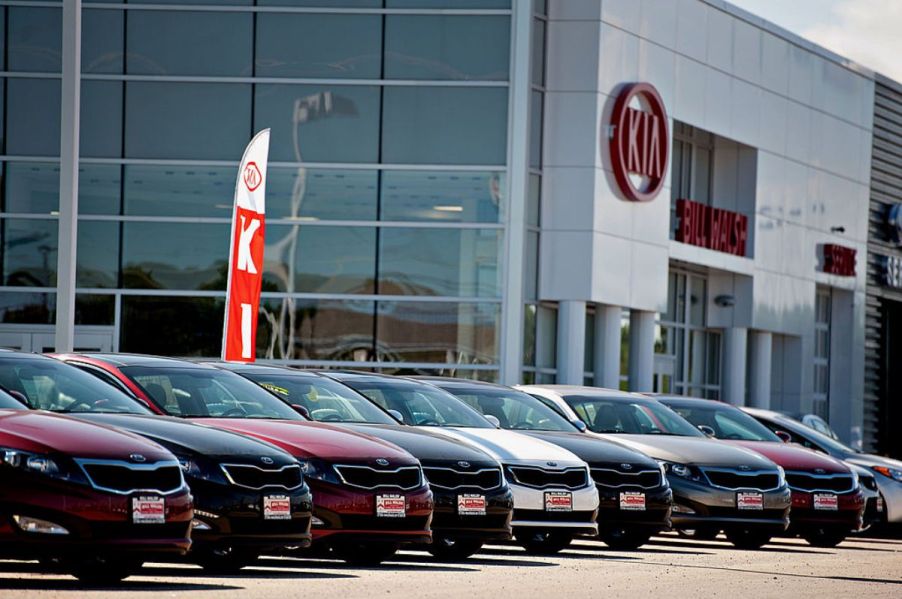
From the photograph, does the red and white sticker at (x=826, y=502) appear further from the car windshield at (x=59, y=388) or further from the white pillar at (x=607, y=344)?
the white pillar at (x=607, y=344)

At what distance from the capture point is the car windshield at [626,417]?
19016 mm

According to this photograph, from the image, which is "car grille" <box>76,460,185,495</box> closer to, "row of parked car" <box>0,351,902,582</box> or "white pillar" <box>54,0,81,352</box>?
"row of parked car" <box>0,351,902,582</box>

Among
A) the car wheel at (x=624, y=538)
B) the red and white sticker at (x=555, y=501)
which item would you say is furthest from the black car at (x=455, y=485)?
the car wheel at (x=624, y=538)

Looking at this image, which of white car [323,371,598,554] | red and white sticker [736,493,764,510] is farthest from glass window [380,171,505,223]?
white car [323,371,598,554]

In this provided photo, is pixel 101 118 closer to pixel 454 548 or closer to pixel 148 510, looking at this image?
pixel 454 548

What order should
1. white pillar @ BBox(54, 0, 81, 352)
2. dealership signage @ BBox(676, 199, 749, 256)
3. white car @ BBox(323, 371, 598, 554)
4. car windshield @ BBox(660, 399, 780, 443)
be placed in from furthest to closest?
1. dealership signage @ BBox(676, 199, 749, 256)
2. white pillar @ BBox(54, 0, 81, 352)
3. car windshield @ BBox(660, 399, 780, 443)
4. white car @ BBox(323, 371, 598, 554)

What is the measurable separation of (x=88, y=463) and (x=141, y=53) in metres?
22.4

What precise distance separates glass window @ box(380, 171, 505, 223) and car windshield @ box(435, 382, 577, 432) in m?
14.3

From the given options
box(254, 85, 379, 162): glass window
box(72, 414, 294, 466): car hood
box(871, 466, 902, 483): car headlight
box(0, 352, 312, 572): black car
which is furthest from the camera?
box(254, 85, 379, 162): glass window

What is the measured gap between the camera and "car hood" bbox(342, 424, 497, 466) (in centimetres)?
1409

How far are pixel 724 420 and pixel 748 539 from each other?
8.29 feet

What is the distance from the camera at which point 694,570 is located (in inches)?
570

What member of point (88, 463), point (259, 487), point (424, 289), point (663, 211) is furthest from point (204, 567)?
point (663, 211)

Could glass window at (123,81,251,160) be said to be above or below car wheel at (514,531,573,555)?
above
